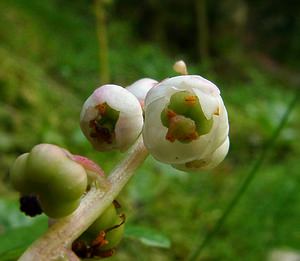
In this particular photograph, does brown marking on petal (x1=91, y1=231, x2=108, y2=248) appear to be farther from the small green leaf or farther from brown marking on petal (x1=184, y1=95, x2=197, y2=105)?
the small green leaf

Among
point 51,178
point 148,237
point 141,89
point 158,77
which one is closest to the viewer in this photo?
point 51,178

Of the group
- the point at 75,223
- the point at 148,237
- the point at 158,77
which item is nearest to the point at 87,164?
the point at 75,223

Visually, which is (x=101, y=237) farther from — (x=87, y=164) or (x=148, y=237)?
(x=148, y=237)

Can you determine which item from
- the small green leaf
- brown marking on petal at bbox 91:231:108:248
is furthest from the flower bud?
the small green leaf

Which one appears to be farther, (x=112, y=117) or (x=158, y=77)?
(x=158, y=77)

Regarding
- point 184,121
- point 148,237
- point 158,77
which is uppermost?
point 158,77

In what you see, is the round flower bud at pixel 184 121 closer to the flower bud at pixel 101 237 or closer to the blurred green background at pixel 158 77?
the flower bud at pixel 101 237

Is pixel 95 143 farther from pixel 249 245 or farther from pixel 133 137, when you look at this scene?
pixel 249 245
